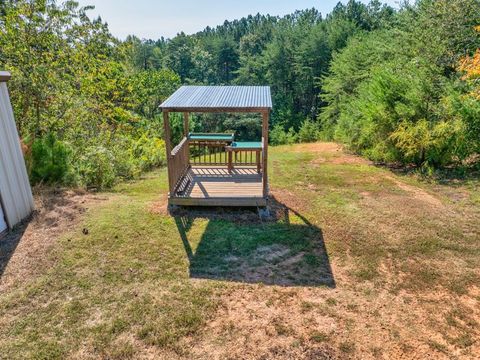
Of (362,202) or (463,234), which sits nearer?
(463,234)

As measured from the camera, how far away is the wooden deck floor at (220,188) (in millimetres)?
5969

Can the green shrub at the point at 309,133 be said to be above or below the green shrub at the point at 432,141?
below

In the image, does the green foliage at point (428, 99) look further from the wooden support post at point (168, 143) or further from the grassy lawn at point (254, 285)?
the wooden support post at point (168, 143)

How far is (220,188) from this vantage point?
6590mm

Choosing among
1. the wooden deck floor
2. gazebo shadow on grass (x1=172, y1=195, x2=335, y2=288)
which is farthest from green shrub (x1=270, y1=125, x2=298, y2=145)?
gazebo shadow on grass (x1=172, y1=195, x2=335, y2=288)

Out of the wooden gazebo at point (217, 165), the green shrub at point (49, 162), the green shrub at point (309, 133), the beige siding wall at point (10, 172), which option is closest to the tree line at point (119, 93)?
the green shrub at point (49, 162)

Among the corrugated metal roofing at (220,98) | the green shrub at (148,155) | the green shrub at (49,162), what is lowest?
the green shrub at (148,155)

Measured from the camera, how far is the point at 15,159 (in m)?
5.14

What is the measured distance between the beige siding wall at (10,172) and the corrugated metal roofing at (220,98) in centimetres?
233

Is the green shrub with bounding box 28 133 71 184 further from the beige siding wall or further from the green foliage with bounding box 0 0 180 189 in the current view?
the beige siding wall

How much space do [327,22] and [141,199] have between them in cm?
3057

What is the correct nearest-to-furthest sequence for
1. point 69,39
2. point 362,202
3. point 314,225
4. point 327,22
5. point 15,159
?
point 15,159 → point 314,225 → point 362,202 → point 69,39 → point 327,22

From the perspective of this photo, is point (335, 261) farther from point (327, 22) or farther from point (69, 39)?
point (327, 22)

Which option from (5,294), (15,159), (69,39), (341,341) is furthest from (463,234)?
(69,39)
